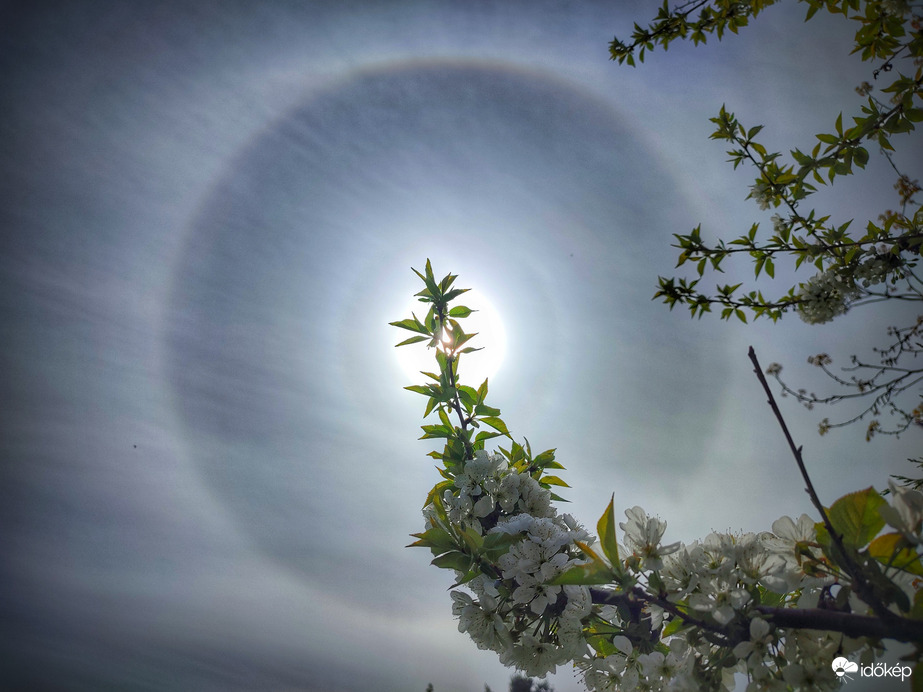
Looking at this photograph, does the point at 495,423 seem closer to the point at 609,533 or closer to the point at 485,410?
the point at 485,410

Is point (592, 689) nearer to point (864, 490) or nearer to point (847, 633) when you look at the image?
point (847, 633)

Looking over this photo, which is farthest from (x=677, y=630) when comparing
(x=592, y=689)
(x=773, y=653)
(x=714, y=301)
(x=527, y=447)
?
(x=714, y=301)

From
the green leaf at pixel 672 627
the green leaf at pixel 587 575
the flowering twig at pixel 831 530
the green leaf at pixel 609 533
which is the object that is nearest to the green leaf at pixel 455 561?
the green leaf at pixel 587 575

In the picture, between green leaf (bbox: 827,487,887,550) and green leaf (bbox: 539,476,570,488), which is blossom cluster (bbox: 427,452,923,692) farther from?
green leaf (bbox: 539,476,570,488)

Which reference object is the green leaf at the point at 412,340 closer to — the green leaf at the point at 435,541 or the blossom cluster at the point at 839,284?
the green leaf at the point at 435,541

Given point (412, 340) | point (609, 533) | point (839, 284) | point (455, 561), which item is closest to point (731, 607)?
point (609, 533)

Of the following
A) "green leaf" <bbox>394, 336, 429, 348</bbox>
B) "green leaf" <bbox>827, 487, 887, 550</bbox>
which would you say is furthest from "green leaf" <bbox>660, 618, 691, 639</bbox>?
"green leaf" <bbox>394, 336, 429, 348</bbox>
